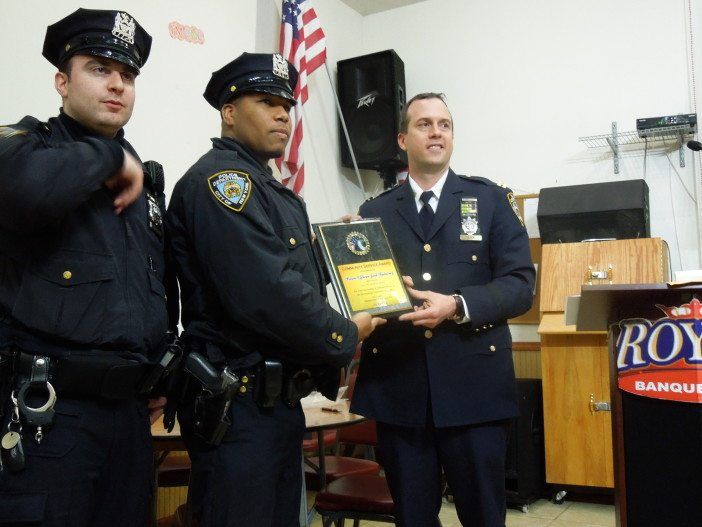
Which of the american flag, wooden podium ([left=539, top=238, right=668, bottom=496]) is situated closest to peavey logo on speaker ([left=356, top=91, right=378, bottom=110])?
the american flag

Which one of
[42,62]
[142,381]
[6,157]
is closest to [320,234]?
[142,381]

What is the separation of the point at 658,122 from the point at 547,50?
1.05 m

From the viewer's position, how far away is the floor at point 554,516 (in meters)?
3.68

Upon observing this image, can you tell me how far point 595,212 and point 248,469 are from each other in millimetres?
3209

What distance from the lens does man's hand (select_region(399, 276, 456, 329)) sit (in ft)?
6.17

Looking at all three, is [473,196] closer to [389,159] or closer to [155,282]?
[155,282]

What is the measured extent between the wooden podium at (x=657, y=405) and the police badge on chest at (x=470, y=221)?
0.48 meters

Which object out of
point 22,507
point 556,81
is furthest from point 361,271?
point 556,81

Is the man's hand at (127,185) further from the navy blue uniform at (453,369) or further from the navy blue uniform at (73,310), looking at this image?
the navy blue uniform at (453,369)

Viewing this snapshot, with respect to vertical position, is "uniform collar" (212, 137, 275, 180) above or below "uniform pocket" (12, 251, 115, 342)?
above

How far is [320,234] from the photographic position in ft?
6.31

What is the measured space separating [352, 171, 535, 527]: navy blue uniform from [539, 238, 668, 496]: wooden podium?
201 centimetres

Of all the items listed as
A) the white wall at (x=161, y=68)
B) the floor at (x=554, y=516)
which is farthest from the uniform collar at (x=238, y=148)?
the floor at (x=554, y=516)

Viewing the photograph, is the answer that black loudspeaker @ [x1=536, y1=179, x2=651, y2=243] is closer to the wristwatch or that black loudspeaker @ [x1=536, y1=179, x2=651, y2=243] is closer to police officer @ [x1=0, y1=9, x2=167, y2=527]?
the wristwatch
